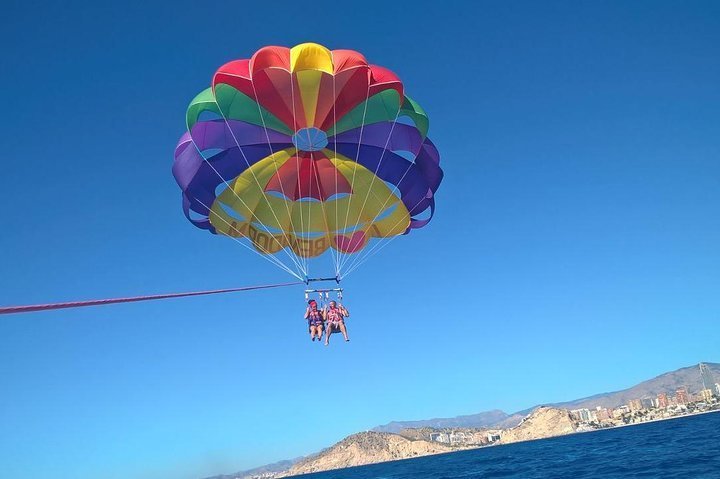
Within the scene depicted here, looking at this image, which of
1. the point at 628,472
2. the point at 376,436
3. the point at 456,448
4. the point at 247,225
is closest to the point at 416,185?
the point at 247,225

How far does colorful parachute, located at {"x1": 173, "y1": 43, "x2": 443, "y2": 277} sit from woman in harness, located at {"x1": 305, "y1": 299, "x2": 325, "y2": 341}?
3.03 m

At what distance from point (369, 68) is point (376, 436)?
176 metres

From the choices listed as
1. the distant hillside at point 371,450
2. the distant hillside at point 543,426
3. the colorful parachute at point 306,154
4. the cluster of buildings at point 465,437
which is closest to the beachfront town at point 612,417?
the cluster of buildings at point 465,437

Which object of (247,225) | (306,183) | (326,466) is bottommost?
(326,466)

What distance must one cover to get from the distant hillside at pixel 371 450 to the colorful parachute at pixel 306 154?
145479 millimetres

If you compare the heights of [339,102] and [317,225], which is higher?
[339,102]

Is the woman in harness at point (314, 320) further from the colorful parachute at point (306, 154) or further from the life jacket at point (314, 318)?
the colorful parachute at point (306, 154)

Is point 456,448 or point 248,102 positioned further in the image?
point 456,448

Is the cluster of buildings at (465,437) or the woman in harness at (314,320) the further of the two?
the cluster of buildings at (465,437)

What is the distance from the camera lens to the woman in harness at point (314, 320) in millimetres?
14383

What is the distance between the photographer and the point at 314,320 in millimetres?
14430

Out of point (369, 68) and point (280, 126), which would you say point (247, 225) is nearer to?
point (280, 126)

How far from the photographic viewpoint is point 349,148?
16266 millimetres

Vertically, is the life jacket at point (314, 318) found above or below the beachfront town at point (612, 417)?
above
